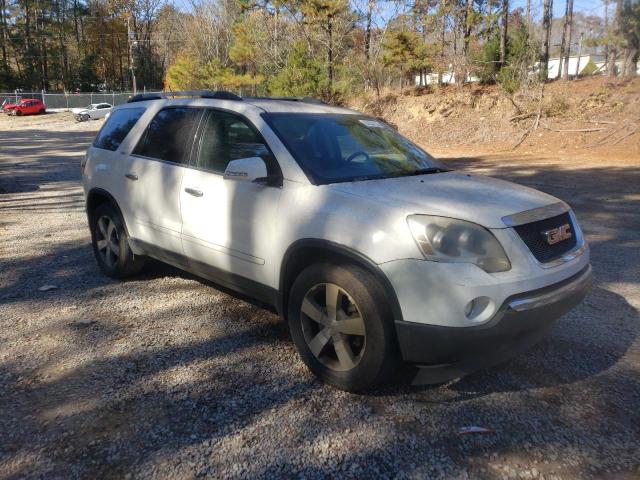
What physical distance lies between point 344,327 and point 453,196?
1.01 metres

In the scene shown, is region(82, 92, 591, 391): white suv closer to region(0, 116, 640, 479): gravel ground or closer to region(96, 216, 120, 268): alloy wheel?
region(0, 116, 640, 479): gravel ground

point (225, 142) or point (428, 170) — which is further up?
point (225, 142)

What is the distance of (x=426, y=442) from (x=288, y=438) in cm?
72

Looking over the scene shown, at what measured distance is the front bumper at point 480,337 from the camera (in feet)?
9.27

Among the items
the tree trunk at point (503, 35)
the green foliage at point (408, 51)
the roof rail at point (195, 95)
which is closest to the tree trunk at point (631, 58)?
the tree trunk at point (503, 35)

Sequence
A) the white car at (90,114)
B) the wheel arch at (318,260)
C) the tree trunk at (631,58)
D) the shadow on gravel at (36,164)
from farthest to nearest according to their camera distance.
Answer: the white car at (90,114) → the tree trunk at (631,58) → the shadow on gravel at (36,164) → the wheel arch at (318,260)

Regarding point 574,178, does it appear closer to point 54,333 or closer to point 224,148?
point 224,148

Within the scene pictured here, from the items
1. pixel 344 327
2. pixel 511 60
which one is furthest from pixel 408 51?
pixel 344 327

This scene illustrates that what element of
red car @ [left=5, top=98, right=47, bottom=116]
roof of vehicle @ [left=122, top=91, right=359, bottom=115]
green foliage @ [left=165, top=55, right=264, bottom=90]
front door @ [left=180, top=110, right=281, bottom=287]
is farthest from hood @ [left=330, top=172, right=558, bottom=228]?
red car @ [left=5, top=98, right=47, bottom=116]

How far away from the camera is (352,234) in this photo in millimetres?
3062

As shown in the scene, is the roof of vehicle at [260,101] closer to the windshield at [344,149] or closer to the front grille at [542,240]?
the windshield at [344,149]

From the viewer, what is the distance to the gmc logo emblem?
10.5 ft

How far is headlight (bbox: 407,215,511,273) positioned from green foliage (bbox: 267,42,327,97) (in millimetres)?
24786

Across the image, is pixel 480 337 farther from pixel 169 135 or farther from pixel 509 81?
pixel 509 81
